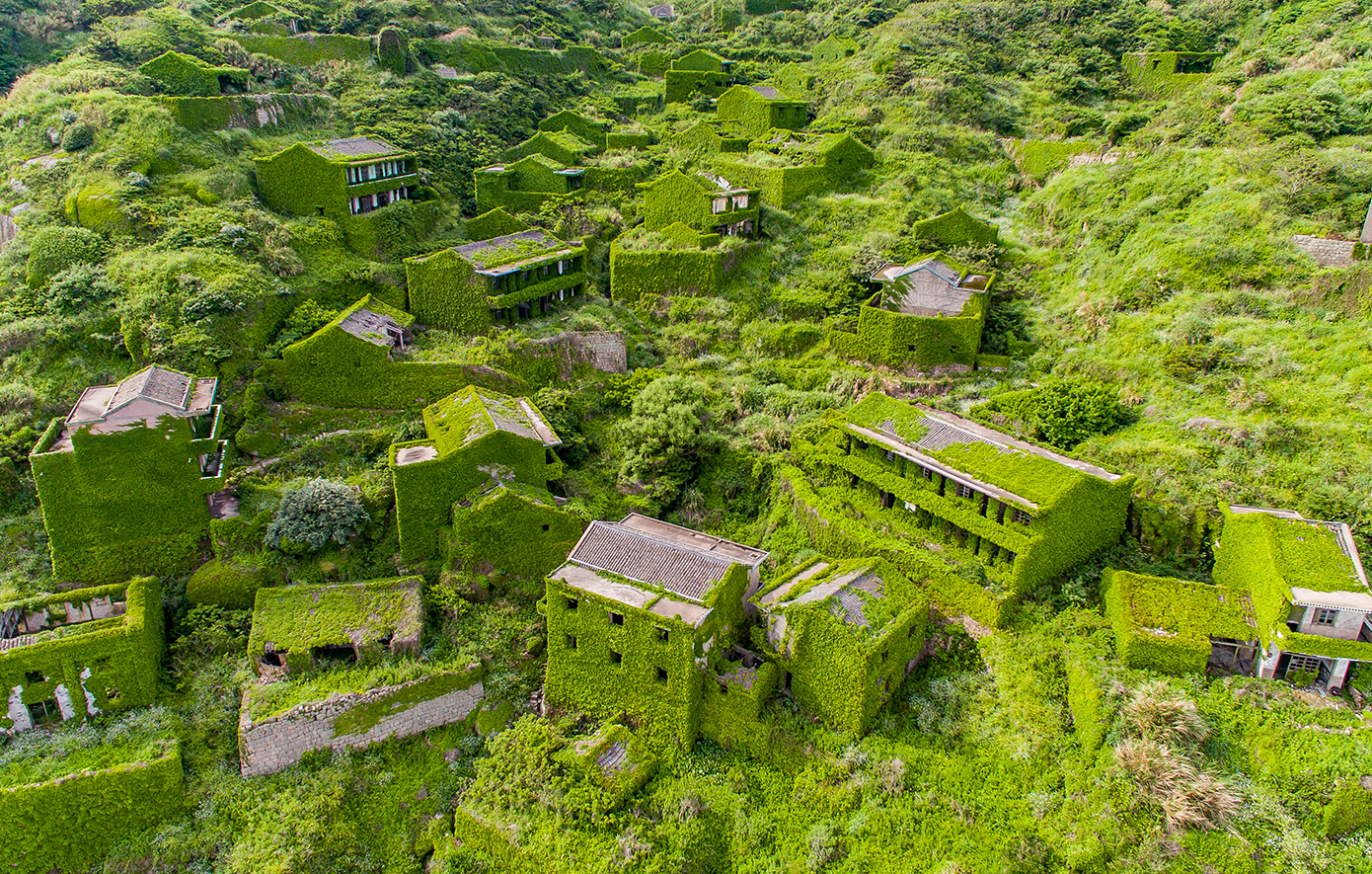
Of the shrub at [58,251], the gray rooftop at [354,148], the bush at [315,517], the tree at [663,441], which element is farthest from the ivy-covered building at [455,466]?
the gray rooftop at [354,148]

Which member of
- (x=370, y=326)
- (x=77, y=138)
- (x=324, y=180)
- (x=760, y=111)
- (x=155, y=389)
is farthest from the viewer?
(x=760, y=111)

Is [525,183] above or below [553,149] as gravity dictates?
below

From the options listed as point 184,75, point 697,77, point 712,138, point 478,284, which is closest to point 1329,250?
point 712,138

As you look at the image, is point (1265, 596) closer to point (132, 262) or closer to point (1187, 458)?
point (1187, 458)

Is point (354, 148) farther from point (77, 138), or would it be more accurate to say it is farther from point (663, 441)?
point (663, 441)

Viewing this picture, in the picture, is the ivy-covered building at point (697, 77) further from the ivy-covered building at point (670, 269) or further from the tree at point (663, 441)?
the tree at point (663, 441)

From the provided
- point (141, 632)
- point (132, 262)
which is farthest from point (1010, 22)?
point (141, 632)

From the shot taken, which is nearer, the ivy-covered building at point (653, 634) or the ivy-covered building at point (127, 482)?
the ivy-covered building at point (653, 634)
